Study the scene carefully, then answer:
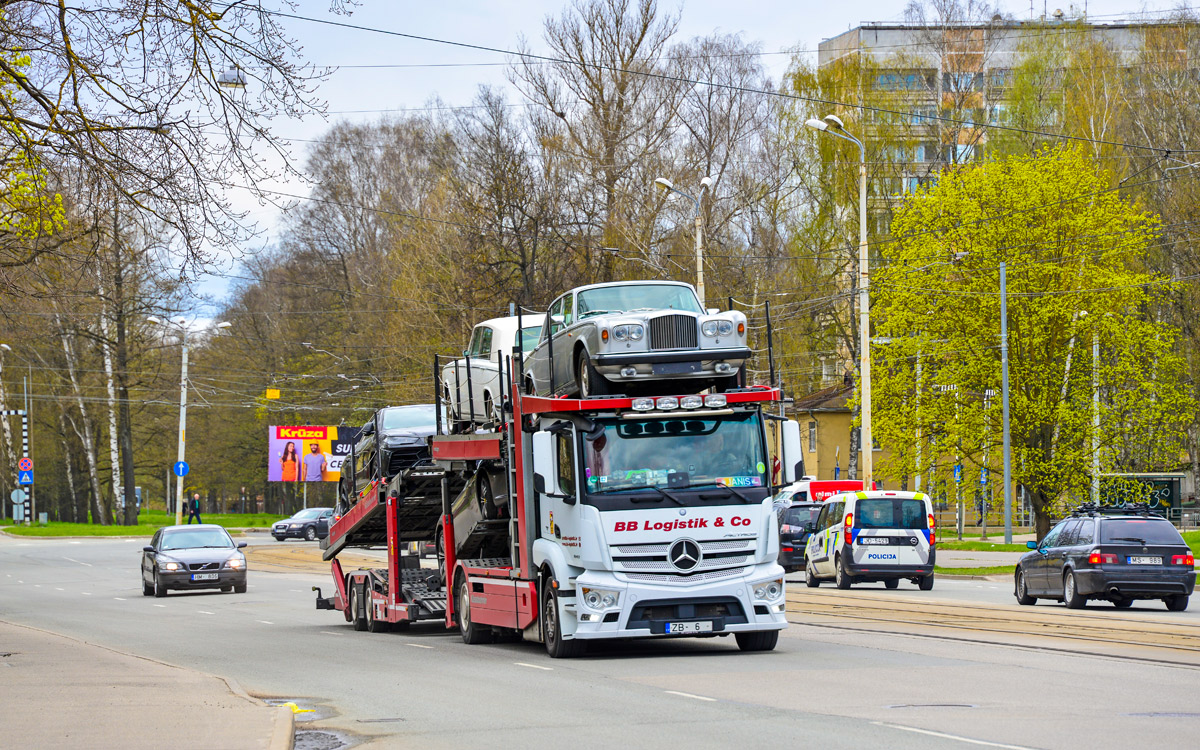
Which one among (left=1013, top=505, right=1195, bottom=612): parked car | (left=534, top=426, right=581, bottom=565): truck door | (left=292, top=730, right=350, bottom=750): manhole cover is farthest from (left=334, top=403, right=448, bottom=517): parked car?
(left=1013, top=505, right=1195, bottom=612): parked car

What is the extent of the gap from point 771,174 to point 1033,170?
46.5 feet

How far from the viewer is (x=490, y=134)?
4684 cm

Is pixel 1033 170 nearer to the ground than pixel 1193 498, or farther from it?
farther from it

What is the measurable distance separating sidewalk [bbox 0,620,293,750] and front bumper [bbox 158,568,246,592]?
631 inches

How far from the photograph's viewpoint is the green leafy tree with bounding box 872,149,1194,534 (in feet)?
136

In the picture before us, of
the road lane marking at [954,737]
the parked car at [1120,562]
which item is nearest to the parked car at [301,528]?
the parked car at [1120,562]

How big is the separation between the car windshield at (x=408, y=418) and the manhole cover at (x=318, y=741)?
33.8 ft

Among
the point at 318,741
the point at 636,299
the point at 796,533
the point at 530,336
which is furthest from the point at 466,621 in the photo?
the point at 796,533

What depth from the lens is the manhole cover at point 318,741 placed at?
32.6 feet

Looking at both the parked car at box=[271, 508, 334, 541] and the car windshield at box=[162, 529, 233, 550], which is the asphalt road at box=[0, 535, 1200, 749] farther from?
the parked car at box=[271, 508, 334, 541]

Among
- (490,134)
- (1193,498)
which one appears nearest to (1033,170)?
(490,134)

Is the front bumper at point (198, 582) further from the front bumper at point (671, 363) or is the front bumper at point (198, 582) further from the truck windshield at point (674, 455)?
the front bumper at point (671, 363)

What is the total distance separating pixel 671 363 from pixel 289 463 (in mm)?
56755

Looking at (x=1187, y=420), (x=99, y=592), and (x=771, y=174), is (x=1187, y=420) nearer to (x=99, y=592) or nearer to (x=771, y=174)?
(x=771, y=174)
